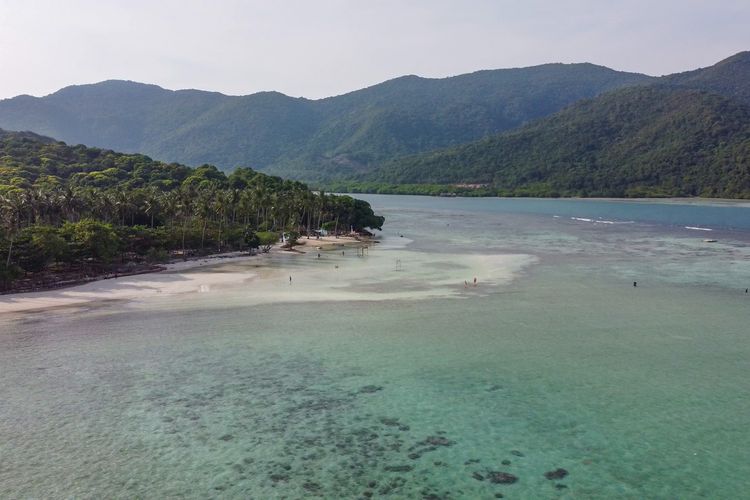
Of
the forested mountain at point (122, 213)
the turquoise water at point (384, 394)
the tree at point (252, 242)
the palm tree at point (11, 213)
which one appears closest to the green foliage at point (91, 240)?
the forested mountain at point (122, 213)

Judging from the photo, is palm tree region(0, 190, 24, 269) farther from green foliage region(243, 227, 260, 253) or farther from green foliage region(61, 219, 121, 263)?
green foliage region(243, 227, 260, 253)

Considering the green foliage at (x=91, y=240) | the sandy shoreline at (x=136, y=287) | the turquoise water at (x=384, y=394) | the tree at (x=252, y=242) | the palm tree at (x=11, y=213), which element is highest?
the palm tree at (x=11, y=213)

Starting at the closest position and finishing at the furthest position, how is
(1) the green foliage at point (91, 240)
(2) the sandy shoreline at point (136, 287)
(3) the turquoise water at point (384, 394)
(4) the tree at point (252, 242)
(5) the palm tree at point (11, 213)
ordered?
(3) the turquoise water at point (384, 394)
(2) the sandy shoreline at point (136, 287)
(1) the green foliage at point (91, 240)
(5) the palm tree at point (11, 213)
(4) the tree at point (252, 242)

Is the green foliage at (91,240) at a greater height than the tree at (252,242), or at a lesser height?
greater

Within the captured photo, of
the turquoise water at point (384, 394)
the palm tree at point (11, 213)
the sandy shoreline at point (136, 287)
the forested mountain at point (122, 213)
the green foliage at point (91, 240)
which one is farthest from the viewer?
the palm tree at point (11, 213)

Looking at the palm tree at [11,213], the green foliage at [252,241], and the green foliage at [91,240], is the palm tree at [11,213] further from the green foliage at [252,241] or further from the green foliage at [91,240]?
the green foliage at [252,241]

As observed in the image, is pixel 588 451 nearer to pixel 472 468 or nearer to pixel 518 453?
pixel 518 453
